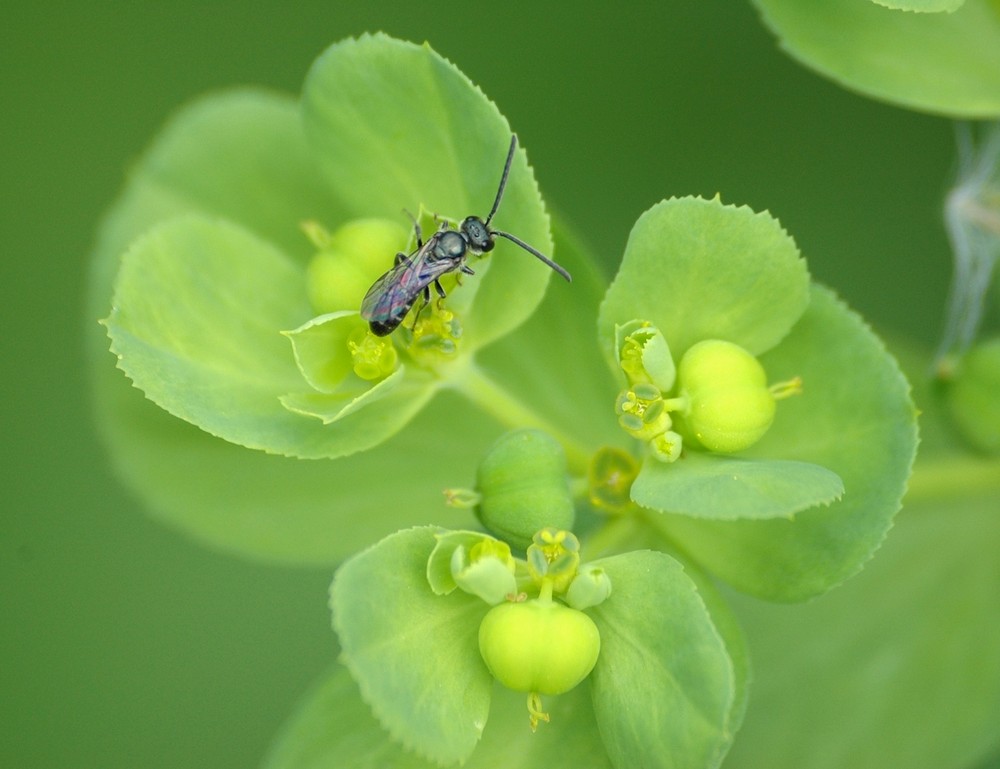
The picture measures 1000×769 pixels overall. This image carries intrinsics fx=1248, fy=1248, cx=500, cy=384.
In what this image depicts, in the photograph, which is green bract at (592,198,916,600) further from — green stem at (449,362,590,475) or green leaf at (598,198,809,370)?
green stem at (449,362,590,475)

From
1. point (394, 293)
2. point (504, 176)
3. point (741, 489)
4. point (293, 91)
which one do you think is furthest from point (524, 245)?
point (293, 91)

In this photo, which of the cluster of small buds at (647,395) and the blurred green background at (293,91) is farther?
the blurred green background at (293,91)

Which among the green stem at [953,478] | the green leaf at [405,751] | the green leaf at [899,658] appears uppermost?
the green leaf at [405,751]

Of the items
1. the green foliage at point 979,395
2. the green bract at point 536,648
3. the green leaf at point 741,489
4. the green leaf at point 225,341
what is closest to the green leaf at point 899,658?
the green foliage at point 979,395

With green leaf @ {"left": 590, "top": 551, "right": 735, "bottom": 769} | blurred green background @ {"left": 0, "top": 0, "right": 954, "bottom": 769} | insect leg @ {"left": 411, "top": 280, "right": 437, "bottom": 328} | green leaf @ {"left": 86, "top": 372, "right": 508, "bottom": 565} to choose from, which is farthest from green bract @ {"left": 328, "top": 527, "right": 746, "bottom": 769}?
blurred green background @ {"left": 0, "top": 0, "right": 954, "bottom": 769}

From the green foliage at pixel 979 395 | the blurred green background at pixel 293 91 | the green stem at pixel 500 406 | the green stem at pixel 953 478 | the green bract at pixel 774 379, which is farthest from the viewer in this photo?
the blurred green background at pixel 293 91

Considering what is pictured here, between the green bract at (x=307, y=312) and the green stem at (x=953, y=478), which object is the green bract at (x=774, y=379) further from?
the green stem at (x=953, y=478)

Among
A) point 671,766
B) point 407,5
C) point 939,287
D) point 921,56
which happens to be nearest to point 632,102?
point 407,5
